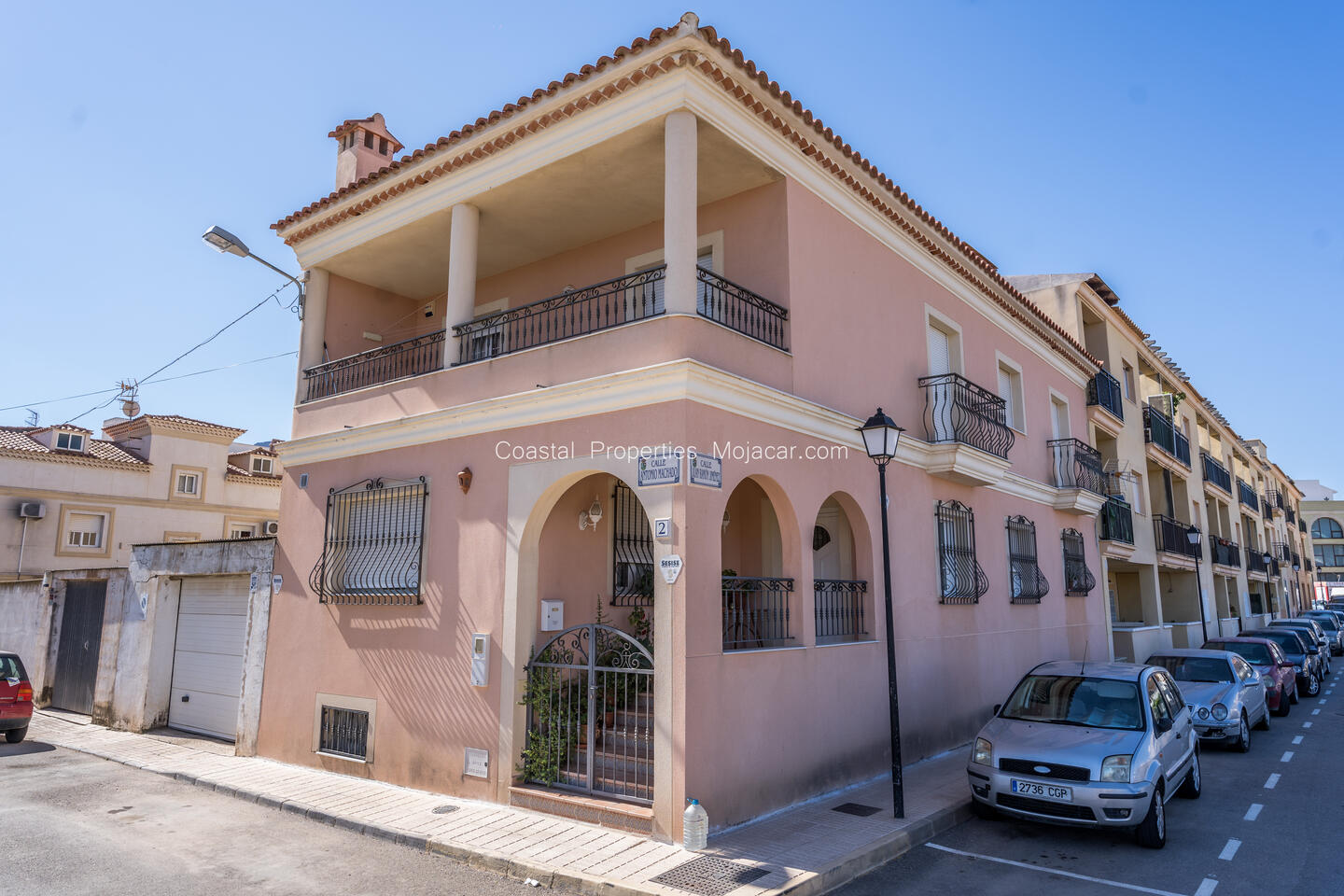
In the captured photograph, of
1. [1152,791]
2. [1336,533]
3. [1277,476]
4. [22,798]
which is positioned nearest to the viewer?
[1152,791]

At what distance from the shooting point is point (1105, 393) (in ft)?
62.4

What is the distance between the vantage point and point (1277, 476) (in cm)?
4938

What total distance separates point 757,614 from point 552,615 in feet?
7.51

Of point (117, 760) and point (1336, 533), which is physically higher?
point (1336, 533)

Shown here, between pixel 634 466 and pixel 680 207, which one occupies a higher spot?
pixel 680 207

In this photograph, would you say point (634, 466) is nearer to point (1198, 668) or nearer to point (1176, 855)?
point (1176, 855)

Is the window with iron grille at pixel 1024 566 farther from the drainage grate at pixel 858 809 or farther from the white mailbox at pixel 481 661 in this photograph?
the white mailbox at pixel 481 661

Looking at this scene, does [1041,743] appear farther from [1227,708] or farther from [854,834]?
[1227,708]

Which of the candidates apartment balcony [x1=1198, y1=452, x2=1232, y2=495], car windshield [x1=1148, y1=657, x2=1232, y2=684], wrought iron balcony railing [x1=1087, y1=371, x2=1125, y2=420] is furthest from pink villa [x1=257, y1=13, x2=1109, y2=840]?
apartment balcony [x1=1198, y1=452, x2=1232, y2=495]

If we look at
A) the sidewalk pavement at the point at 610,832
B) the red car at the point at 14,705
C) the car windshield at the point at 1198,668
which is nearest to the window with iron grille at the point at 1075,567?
the car windshield at the point at 1198,668

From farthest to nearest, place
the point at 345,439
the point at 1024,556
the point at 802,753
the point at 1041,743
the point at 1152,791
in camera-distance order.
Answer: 1. the point at 1024,556
2. the point at 345,439
3. the point at 802,753
4. the point at 1041,743
5. the point at 1152,791

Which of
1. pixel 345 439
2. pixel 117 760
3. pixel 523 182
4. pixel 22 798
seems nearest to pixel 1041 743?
pixel 523 182

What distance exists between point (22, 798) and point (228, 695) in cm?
330

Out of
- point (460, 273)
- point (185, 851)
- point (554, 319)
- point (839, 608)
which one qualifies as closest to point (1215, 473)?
point (839, 608)
